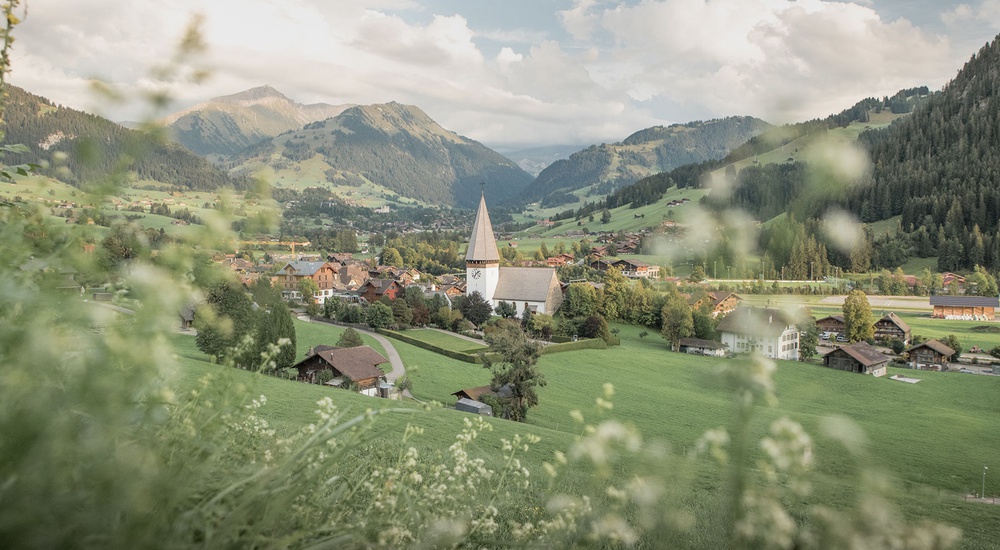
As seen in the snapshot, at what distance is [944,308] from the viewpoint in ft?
203

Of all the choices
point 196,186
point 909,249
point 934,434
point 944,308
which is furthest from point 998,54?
point 196,186

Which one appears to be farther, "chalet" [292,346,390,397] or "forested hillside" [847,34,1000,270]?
"forested hillside" [847,34,1000,270]

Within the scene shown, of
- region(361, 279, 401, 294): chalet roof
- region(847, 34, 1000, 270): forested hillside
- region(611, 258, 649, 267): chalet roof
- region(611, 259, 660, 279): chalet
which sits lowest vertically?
region(361, 279, 401, 294): chalet roof

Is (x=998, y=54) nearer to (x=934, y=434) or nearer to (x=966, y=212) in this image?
(x=966, y=212)

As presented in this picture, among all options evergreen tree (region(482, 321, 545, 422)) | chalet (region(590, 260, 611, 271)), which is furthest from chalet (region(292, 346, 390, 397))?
chalet (region(590, 260, 611, 271))

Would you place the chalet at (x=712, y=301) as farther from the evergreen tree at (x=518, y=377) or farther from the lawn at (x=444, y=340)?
the evergreen tree at (x=518, y=377)

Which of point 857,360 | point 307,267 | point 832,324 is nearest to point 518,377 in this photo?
point 857,360

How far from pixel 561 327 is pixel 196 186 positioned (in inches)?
5130

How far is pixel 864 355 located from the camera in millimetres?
42688

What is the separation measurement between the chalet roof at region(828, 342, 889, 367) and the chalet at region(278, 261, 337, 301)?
53679 millimetres

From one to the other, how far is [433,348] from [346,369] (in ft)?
48.2

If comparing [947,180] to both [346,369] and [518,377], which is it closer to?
[518,377]

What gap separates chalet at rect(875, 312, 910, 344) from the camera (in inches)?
2060

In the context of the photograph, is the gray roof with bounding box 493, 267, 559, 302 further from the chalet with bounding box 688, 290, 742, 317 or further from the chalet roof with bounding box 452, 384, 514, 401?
the chalet roof with bounding box 452, 384, 514, 401
